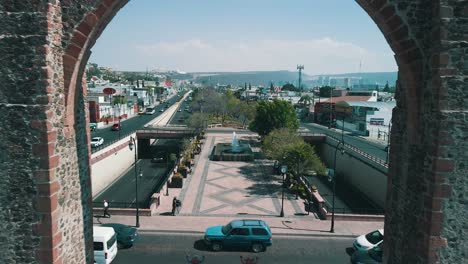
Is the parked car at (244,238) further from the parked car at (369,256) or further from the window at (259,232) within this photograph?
the parked car at (369,256)

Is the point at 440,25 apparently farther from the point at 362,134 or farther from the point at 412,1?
the point at 362,134

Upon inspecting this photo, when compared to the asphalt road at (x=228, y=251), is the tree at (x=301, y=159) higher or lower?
higher

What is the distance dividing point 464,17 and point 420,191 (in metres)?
Result: 3.22

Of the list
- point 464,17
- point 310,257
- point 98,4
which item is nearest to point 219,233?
point 310,257

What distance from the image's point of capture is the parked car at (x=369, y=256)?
13914 mm

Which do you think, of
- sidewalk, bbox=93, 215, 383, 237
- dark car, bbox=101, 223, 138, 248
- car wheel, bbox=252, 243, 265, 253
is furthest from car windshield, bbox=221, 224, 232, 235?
dark car, bbox=101, 223, 138, 248

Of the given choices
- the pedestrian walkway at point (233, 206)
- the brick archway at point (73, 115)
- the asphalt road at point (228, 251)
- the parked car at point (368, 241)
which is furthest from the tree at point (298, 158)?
the brick archway at point (73, 115)

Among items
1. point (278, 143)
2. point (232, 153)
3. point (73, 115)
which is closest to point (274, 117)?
point (232, 153)

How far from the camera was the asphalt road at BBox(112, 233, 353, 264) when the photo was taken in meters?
14.9

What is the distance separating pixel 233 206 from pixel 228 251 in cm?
664

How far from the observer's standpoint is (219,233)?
52.3ft

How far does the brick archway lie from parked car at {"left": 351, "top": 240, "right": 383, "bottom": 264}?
708 cm

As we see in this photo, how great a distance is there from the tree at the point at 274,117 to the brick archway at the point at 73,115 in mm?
31606

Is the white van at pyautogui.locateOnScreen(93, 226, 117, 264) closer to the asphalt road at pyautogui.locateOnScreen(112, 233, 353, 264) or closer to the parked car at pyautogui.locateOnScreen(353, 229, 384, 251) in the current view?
the asphalt road at pyautogui.locateOnScreen(112, 233, 353, 264)
